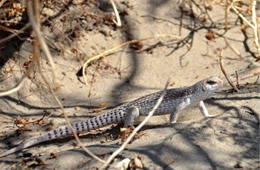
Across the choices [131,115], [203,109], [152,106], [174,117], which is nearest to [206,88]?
[203,109]

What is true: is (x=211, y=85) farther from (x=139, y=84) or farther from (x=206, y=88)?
(x=139, y=84)

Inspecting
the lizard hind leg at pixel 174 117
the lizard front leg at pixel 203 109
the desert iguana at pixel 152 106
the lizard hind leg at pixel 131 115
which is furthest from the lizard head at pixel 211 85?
the lizard hind leg at pixel 131 115

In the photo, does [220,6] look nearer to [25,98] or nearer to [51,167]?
[25,98]

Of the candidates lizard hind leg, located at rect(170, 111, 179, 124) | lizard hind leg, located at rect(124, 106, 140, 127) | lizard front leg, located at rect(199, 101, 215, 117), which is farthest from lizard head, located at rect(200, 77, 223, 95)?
lizard hind leg, located at rect(124, 106, 140, 127)

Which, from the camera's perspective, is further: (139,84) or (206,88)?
(139,84)

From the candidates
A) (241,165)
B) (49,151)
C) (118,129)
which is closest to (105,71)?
(118,129)

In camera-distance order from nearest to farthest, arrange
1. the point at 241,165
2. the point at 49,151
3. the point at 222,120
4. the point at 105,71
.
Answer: the point at 241,165, the point at 222,120, the point at 49,151, the point at 105,71
